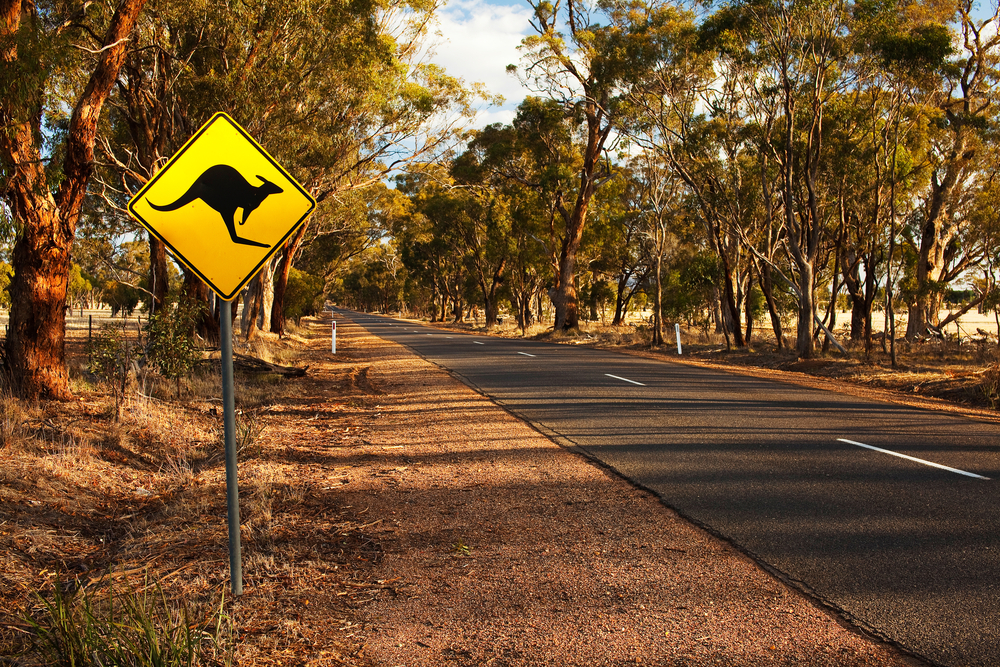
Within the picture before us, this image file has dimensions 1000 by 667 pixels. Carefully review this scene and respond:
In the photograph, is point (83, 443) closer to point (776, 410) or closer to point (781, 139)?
point (776, 410)

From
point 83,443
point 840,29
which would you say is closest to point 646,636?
point 83,443

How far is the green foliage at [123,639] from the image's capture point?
117 inches

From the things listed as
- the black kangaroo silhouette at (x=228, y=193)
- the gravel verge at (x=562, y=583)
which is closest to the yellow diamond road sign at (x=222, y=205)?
the black kangaroo silhouette at (x=228, y=193)

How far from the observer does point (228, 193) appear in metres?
4.00

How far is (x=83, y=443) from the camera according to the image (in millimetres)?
7074

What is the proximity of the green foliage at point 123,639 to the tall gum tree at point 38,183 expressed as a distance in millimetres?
6798

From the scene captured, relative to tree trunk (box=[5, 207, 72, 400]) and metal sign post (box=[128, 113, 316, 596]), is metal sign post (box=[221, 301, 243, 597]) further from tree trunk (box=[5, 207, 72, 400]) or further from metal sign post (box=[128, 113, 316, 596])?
tree trunk (box=[5, 207, 72, 400])

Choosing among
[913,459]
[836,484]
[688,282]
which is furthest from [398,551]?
[688,282]

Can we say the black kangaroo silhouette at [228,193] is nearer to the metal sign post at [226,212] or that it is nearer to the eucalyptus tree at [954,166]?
the metal sign post at [226,212]

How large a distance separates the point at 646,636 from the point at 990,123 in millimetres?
29039

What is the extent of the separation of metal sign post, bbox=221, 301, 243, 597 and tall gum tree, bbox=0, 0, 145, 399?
6.60m

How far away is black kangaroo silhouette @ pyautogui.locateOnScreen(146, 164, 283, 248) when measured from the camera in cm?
393

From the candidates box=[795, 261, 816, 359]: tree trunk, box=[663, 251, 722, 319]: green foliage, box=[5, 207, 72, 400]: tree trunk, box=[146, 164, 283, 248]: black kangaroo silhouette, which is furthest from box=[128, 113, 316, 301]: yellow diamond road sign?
box=[663, 251, 722, 319]: green foliage

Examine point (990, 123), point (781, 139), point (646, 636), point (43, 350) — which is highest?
point (990, 123)
